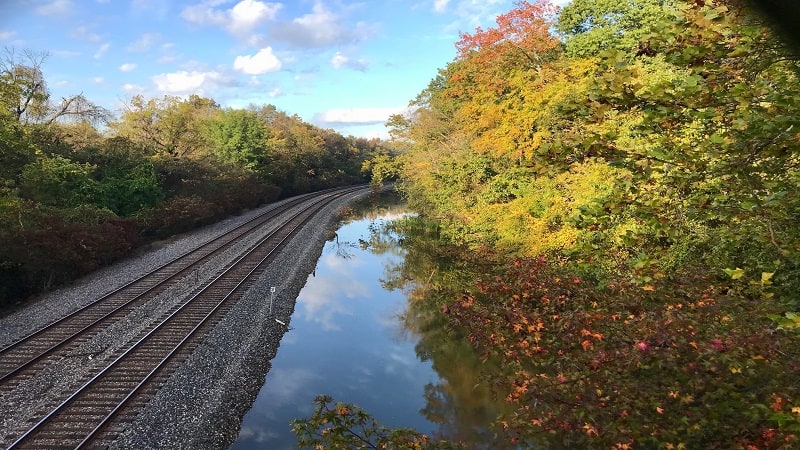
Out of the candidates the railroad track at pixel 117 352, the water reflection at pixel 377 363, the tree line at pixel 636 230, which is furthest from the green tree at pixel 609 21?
the railroad track at pixel 117 352

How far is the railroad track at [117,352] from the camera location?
978cm

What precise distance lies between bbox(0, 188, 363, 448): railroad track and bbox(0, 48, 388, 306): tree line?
149 inches

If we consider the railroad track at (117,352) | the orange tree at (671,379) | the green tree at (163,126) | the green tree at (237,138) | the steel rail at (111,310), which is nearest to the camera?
the orange tree at (671,379)

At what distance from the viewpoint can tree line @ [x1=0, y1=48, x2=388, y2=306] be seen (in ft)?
64.6

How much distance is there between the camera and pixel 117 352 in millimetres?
13164

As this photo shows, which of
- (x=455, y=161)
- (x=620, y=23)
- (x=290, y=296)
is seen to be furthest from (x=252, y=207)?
(x=620, y=23)

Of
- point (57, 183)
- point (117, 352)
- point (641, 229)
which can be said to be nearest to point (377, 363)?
point (117, 352)

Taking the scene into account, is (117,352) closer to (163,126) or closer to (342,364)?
(342,364)

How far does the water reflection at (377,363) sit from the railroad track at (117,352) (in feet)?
8.40

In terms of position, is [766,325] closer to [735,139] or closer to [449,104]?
[735,139]

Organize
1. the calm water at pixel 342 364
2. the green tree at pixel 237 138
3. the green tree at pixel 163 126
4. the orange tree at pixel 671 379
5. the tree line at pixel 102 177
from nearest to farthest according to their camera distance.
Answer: the orange tree at pixel 671 379 → the calm water at pixel 342 364 → the tree line at pixel 102 177 → the green tree at pixel 163 126 → the green tree at pixel 237 138

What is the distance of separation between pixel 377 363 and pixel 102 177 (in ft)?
82.5

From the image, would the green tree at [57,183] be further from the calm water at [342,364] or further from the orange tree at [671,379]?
the orange tree at [671,379]

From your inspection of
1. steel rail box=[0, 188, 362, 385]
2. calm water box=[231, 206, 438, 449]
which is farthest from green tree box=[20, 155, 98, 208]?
calm water box=[231, 206, 438, 449]
